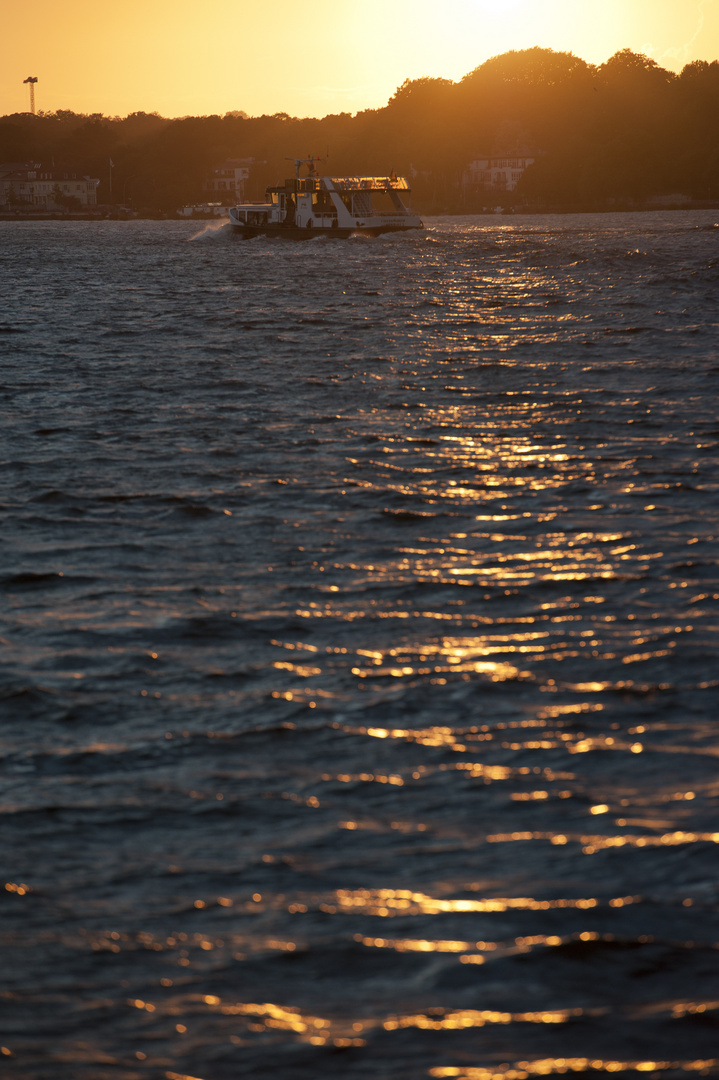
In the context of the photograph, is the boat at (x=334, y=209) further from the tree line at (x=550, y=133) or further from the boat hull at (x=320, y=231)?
the tree line at (x=550, y=133)

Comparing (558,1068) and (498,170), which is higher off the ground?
(498,170)

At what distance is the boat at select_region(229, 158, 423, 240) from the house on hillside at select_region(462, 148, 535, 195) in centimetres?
9027

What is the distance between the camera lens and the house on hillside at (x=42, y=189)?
192 meters

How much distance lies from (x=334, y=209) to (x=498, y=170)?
3804 inches

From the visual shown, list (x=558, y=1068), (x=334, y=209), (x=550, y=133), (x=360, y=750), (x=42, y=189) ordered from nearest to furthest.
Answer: (x=558, y=1068), (x=360, y=750), (x=334, y=209), (x=550, y=133), (x=42, y=189)

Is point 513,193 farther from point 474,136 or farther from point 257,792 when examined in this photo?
→ point 257,792

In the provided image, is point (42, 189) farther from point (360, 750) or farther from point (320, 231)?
point (360, 750)

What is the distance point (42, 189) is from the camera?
194 meters

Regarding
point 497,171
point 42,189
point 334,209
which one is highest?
point 42,189

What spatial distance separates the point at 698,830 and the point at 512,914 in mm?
968

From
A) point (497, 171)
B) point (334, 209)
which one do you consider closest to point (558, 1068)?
point (334, 209)

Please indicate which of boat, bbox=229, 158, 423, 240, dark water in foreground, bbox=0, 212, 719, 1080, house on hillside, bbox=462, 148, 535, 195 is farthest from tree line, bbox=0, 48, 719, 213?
dark water in foreground, bbox=0, 212, 719, 1080

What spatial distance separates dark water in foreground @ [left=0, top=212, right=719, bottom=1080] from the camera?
3.55 meters

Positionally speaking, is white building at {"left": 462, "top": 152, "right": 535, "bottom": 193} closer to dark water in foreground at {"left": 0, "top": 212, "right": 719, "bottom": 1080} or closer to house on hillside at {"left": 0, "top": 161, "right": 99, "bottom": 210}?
house on hillside at {"left": 0, "top": 161, "right": 99, "bottom": 210}
